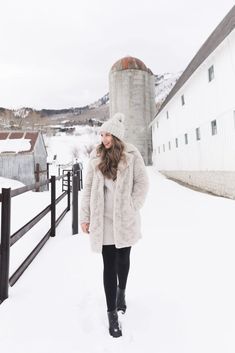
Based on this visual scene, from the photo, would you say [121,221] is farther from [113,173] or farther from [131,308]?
[131,308]

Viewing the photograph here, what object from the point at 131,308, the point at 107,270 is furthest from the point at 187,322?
the point at 107,270

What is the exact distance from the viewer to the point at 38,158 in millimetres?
21016

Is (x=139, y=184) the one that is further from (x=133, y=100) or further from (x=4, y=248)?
(x=133, y=100)

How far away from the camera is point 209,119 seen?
13211 millimetres

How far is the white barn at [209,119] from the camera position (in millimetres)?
11102

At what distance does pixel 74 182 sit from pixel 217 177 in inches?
358

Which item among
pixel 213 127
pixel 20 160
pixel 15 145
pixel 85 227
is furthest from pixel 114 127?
pixel 15 145

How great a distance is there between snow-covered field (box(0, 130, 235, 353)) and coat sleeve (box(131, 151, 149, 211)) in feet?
3.63

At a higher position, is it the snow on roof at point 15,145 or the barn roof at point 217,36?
the barn roof at point 217,36

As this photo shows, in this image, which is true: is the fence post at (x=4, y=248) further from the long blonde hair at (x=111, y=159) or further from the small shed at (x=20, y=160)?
the small shed at (x=20, y=160)

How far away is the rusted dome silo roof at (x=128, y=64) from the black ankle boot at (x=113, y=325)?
34.0m

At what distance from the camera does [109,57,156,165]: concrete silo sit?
104 feet

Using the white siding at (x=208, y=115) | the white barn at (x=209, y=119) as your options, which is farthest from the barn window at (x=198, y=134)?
the white siding at (x=208, y=115)

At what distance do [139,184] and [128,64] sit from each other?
33.8 meters
